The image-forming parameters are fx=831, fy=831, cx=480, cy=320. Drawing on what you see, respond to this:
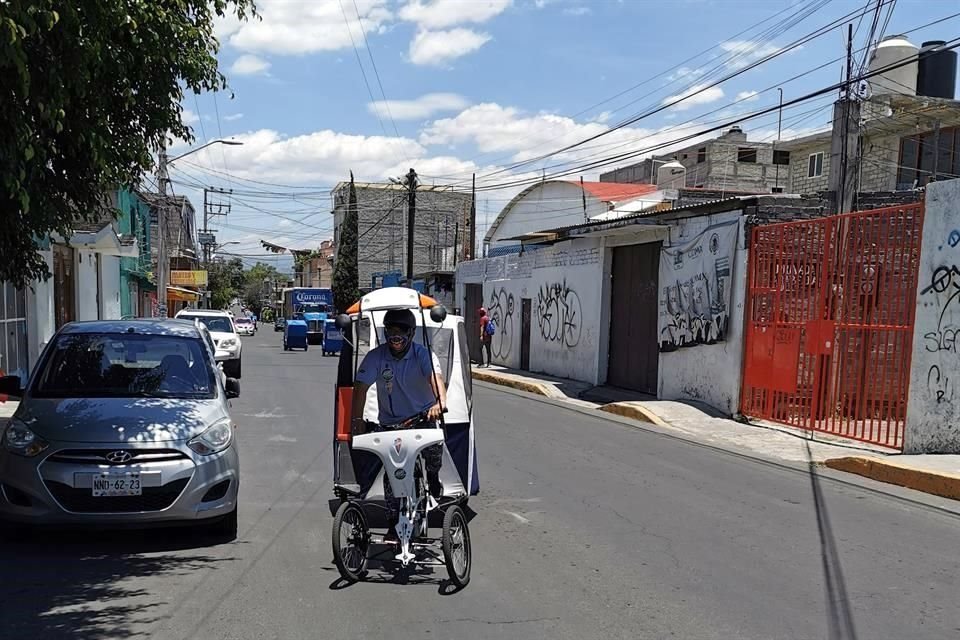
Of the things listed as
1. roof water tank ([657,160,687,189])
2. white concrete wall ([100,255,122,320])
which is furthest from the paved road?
roof water tank ([657,160,687,189])

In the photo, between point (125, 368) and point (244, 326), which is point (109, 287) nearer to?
point (125, 368)

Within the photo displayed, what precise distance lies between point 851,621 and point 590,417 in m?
10.0

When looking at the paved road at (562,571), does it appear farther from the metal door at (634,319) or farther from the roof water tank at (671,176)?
the roof water tank at (671,176)

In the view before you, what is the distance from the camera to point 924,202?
10422 mm

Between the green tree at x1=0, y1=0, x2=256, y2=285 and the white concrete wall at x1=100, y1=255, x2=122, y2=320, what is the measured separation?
2154 centimetres

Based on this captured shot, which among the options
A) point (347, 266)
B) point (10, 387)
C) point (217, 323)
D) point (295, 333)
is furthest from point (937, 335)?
point (347, 266)

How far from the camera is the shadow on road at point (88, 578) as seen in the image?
461 centimetres

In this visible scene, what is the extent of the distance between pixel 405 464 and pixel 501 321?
2256 centimetres

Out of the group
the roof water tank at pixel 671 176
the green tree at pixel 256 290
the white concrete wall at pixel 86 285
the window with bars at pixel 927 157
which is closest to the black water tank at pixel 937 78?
the window with bars at pixel 927 157

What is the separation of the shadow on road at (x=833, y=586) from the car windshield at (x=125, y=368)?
4.89m

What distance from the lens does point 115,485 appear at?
18.6ft

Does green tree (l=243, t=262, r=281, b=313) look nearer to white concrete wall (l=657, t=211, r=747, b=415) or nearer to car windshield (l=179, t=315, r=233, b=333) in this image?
car windshield (l=179, t=315, r=233, b=333)

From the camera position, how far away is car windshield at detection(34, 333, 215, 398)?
668 centimetres

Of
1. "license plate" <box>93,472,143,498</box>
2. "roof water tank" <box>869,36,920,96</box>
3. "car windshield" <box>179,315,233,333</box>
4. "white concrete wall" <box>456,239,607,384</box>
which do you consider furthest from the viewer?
"roof water tank" <box>869,36,920,96</box>
